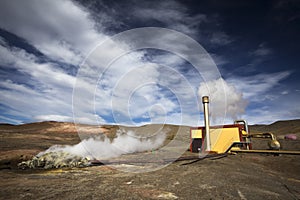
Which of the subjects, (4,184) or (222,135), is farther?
(222,135)

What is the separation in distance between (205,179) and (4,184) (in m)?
8.41

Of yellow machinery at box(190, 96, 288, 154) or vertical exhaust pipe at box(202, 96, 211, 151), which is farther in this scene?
vertical exhaust pipe at box(202, 96, 211, 151)

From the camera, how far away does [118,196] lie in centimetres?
584

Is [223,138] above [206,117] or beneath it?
beneath

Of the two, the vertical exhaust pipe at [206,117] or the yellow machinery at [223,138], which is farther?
the vertical exhaust pipe at [206,117]

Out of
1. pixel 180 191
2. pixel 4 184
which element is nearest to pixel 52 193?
pixel 4 184

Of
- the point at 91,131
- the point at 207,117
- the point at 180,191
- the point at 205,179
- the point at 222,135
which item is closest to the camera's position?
the point at 180,191

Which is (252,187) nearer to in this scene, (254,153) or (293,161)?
(293,161)

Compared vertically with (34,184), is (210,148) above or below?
above

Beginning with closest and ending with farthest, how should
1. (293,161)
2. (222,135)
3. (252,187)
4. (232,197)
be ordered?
(232,197) → (252,187) → (293,161) → (222,135)

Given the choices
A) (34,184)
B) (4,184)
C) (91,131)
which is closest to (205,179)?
(34,184)

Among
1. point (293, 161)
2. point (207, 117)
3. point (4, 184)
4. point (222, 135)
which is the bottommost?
point (4, 184)

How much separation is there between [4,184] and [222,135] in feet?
57.6

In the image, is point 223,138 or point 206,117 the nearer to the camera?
point 223,138
